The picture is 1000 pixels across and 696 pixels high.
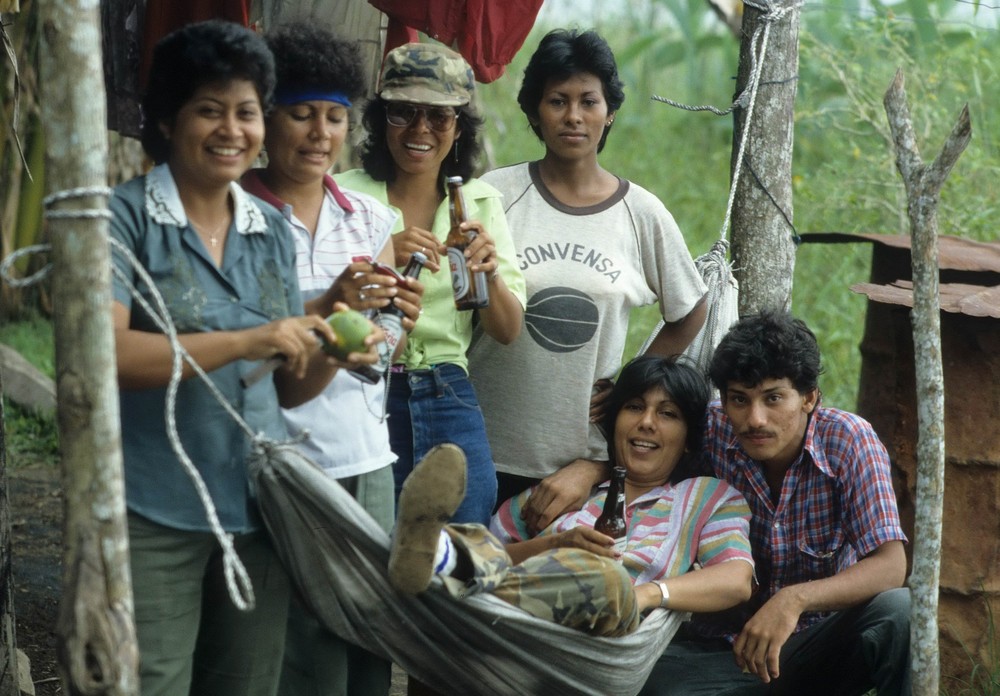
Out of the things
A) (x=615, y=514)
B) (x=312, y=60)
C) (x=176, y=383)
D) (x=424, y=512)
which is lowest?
(x=615, y=514)

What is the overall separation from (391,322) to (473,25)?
1.31m

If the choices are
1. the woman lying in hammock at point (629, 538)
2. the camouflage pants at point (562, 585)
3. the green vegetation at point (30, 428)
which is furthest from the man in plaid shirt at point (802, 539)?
the green vegetation at point (30, 428)

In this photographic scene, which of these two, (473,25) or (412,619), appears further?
(473,25)

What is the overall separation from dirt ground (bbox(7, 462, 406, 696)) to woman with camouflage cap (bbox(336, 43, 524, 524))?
1.28 metres

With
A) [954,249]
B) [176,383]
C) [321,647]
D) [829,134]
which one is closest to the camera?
[176,383]

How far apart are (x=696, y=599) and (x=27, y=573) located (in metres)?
2.54

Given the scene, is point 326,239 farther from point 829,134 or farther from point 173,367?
point 829,134

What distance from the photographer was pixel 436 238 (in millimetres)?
2770

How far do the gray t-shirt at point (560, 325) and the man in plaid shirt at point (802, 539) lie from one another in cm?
31

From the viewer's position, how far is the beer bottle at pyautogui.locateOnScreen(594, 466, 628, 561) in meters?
3.04

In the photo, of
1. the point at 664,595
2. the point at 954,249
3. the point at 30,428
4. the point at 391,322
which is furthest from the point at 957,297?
the point at 30,428

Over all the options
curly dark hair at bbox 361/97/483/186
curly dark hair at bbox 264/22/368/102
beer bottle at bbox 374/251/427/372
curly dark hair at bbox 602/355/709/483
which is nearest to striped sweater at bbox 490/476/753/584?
curly dark hair at bbox 602/355/709/483

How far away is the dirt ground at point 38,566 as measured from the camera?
3.71 meters

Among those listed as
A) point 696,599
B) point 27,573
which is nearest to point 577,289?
point 696,599
